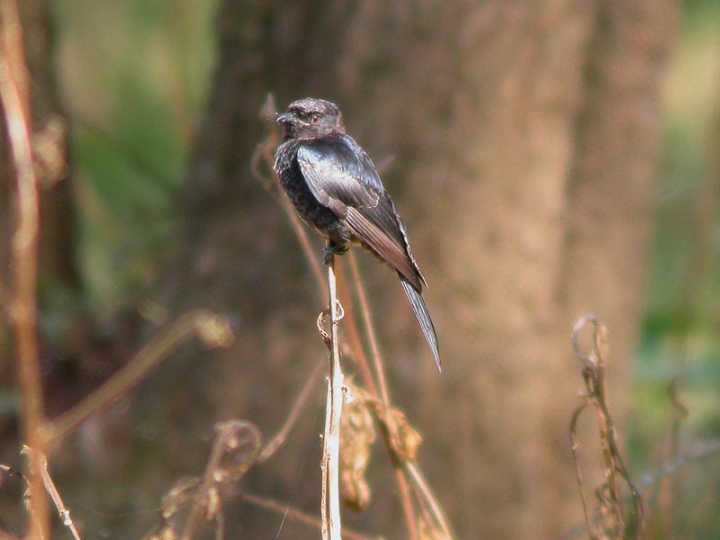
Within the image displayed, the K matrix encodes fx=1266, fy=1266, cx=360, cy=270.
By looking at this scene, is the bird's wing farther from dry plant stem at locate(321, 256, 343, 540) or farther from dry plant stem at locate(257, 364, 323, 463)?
dry plant stem at locate(321, 256, 343, 540)

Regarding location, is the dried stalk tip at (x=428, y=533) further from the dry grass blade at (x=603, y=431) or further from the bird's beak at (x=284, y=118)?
the bird's beak at (x=284, y=118)

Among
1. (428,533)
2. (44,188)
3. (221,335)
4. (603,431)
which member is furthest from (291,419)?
(44,188)

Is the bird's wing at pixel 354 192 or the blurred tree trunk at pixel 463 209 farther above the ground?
the blurred tree trunk at pixel 463 209

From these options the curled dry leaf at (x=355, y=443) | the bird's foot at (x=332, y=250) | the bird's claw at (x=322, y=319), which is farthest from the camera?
the bird's foot at (x=332, y=250)

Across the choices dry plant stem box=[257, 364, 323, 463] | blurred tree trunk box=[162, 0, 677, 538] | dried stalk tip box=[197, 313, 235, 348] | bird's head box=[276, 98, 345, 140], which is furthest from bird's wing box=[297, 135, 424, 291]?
blurred tree trunk box=[162, 0, 677, 538]

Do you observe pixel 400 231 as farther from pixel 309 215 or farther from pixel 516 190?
pixel 516 190

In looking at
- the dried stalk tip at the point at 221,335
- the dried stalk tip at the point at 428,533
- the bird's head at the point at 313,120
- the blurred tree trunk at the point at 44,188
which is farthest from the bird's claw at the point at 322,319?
the blurred tree trunk at the point at 44,188

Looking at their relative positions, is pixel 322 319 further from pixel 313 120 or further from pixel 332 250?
pixel 313 120
